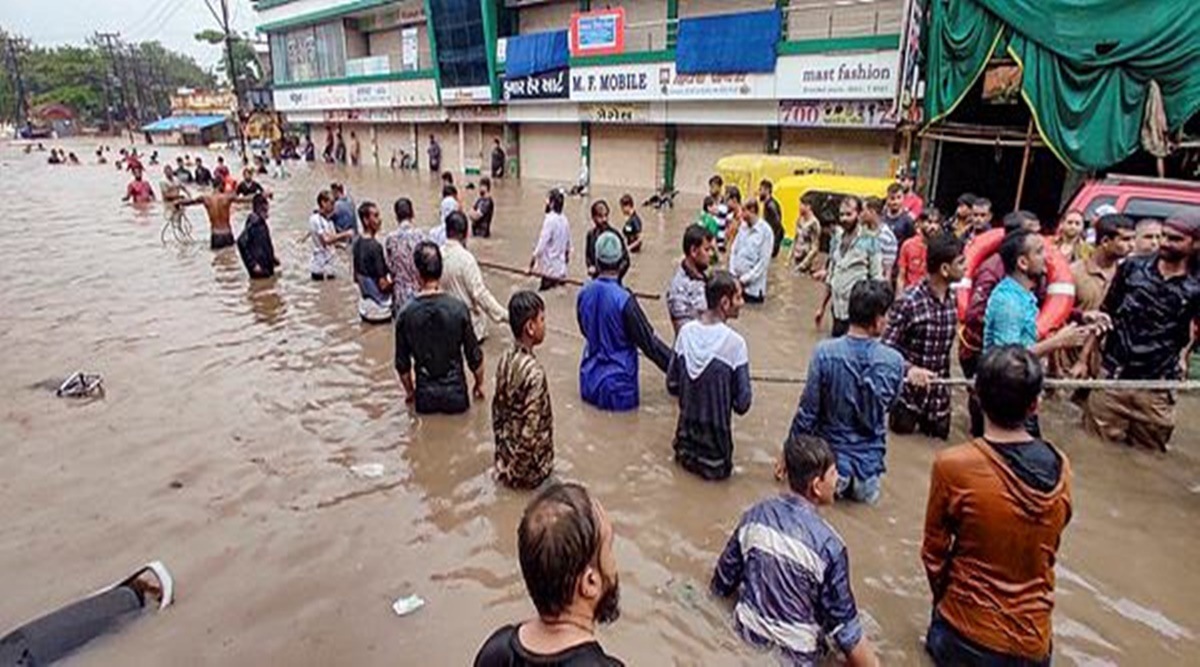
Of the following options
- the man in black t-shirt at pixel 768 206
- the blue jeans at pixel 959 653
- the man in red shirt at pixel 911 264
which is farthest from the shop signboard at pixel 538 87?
the blue jeans at pixel 959 653

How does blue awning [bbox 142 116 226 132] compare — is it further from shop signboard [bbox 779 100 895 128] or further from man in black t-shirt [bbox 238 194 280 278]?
man in black t-shirt [bbox 238 194 280 278]

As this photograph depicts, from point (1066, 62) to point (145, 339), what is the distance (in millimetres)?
13506

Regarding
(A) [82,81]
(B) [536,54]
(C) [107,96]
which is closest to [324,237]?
(B) [536,54]

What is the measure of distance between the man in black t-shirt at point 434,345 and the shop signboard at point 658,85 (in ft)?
50.5

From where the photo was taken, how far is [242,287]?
1067 centimetres

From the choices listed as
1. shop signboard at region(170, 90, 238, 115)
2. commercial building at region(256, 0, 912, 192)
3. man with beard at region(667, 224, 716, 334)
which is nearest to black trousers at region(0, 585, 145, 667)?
man with beard at region(667, 224, 716, 334)

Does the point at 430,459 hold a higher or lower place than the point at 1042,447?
lower

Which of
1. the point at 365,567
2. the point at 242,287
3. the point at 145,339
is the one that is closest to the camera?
the point at 365,567

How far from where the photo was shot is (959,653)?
110 inches

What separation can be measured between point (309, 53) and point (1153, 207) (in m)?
42.1

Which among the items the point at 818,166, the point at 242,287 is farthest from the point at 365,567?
the point at 818,166

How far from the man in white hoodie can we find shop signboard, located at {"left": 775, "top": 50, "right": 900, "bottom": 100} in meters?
12.9

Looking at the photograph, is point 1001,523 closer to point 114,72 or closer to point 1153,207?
point 1153,207

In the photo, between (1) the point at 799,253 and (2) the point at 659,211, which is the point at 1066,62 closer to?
(1) the point at 799,253
